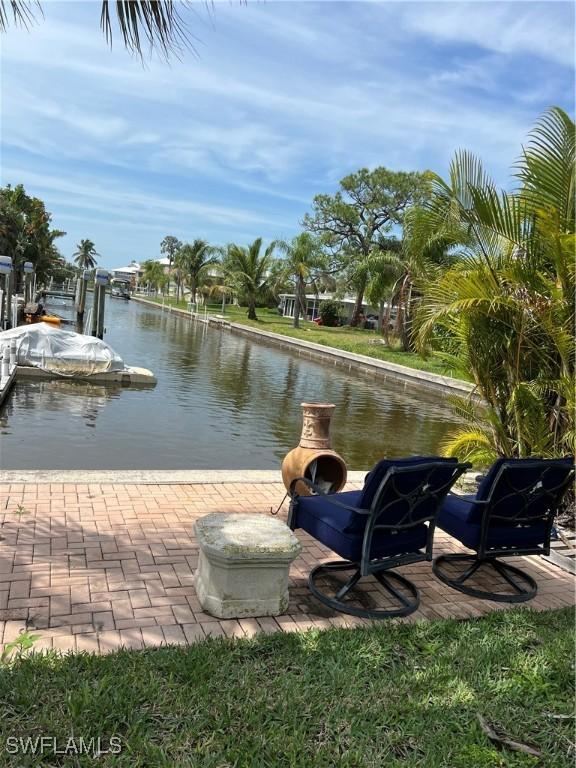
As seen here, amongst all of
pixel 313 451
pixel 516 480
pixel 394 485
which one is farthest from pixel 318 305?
pixel 394 485

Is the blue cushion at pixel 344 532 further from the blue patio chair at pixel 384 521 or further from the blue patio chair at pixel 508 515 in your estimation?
the blue patio chair at pixel 508 515

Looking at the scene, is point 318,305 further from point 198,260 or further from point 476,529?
point 476,529

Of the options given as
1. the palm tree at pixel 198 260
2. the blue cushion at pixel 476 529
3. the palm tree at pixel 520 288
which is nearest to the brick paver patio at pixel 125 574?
the blue cushion at pixel 476 529

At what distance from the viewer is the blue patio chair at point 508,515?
12.4ft

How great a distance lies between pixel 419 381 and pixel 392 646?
15742 millimetres

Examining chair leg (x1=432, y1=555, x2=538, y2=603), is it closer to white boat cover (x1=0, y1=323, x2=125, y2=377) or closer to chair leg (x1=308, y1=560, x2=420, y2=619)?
chair leg (x1=308, y1=560, x2=420, y2=619)

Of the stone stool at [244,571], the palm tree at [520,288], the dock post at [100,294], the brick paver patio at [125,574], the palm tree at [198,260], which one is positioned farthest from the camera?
the palm tree at [198,260]

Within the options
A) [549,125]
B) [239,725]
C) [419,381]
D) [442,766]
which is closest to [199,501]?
[239,725]

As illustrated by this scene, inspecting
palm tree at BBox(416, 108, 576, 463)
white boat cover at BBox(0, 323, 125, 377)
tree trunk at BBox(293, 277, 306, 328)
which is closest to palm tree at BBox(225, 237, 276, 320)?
tree trunk at BBox(293, 277, 306, 328)

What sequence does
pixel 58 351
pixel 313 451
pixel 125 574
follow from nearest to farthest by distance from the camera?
pixel 125 574 < pixel 313 451 < pixel 58 351

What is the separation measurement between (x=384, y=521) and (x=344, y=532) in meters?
0.24

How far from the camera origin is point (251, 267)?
43469mm

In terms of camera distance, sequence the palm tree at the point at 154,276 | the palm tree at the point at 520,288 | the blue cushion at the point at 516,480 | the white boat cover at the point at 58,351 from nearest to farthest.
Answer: the blue cushion at the point at 516,480, the palm tree at the point at 520,288, the white boat cover at the point at 58,351, the palm tree at the point at 154,276

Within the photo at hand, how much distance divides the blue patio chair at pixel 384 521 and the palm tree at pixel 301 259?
33.3 m
